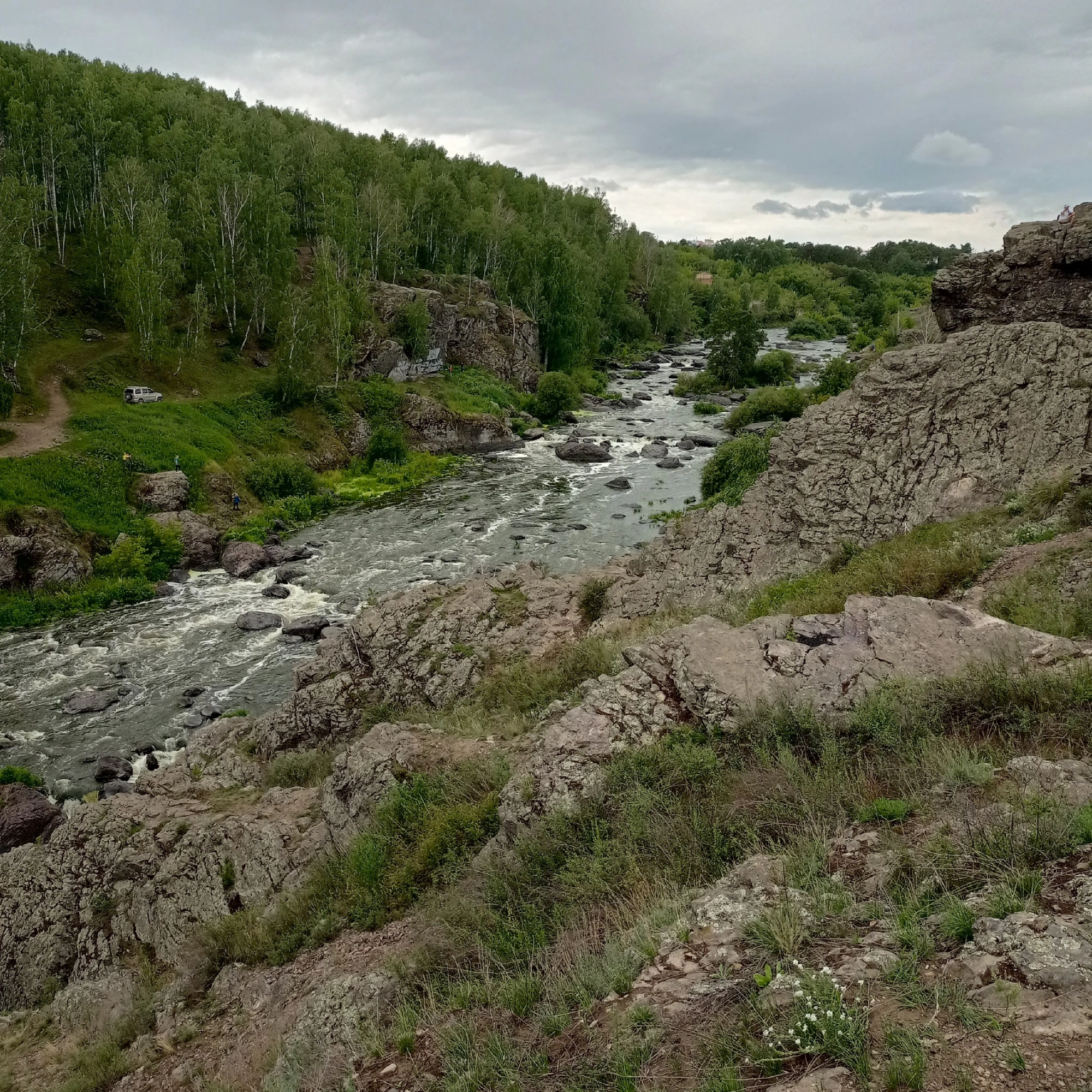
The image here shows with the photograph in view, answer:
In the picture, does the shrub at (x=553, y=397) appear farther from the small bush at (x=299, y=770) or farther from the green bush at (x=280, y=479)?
the small bush at (x=299, y=770)

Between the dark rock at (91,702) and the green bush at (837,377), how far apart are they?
50.8 meters

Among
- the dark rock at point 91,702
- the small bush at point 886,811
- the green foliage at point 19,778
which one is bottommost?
the green foliage at point 19,778

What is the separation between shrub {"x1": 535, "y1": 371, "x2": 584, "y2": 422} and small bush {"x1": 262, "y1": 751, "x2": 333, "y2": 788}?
5469 cm

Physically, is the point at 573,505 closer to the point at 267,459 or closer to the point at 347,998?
the point at 267,459

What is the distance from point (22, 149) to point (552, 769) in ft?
244

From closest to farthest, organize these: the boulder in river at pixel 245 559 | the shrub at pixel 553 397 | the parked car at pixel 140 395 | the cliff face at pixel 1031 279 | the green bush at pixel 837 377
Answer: the cliff face at pixel 1031 279 → the boulder in river at pixel 245 559 → the parked car at pixel 140 395 → the green bush at pixel 837 377 → the shrub at pixel 553 397

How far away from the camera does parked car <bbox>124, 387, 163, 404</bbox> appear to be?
47.0 meters

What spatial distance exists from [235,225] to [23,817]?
53235mm

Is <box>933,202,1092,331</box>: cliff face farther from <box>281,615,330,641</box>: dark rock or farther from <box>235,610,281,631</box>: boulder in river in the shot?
<box>235,610,281,631</box>: boulder in river

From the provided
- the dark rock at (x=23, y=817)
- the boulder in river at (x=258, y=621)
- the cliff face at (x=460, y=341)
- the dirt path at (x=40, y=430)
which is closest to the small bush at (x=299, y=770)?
the dark rock at (x=23, y=817)

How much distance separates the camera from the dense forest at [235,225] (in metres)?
52.5

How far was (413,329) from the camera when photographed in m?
65.6

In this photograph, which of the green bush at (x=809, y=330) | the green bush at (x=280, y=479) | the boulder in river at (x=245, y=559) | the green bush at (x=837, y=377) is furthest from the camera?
the green bush at (x=809, y=330)

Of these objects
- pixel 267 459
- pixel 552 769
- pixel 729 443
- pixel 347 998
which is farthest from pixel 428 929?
pixel 267 459
